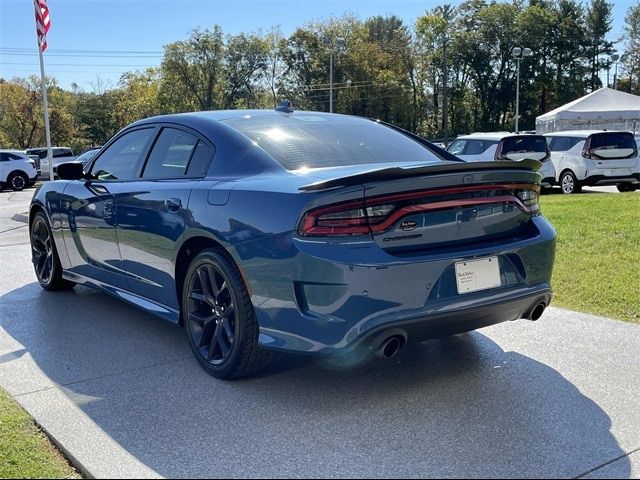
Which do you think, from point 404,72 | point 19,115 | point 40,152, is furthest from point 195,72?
point 40,152

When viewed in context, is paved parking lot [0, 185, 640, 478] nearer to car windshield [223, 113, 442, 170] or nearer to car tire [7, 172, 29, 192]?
car windshield [223, 113, 442, 170]

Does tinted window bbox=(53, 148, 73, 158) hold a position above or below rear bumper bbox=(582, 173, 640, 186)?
above

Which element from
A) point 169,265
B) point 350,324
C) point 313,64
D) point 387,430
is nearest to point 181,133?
point 169,265

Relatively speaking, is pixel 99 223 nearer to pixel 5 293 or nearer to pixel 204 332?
pixel 204 332

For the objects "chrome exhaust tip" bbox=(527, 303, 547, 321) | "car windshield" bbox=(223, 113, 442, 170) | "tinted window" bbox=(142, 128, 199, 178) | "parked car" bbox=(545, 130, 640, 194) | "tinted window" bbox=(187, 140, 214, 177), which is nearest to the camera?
"chrome exhaust tip" bbox=(527, 303, 547, 321)

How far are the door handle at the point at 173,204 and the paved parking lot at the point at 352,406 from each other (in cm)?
98

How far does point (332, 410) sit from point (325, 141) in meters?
1.69

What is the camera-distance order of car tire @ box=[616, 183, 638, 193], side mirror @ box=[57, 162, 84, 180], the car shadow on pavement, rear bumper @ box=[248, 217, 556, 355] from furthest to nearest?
car tire @ box=[616, 183, 638, 193] < side mirror @ box=[57, 162, 84, 180] < rear bumper @ box=[248, 217, 556, 355] < the car shadow on pavement

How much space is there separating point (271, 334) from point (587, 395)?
67.6 inches

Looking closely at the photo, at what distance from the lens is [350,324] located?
301 cm

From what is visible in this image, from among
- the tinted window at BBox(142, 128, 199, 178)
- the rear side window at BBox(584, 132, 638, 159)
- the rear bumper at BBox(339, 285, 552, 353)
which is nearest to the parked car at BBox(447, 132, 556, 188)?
the rear side window at BBox(584, 132, 638, 159)

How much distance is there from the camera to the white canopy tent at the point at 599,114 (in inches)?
1137

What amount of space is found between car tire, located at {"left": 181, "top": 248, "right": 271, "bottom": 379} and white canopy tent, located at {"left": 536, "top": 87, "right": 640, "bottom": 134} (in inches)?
1101

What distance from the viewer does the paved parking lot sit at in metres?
2.73
